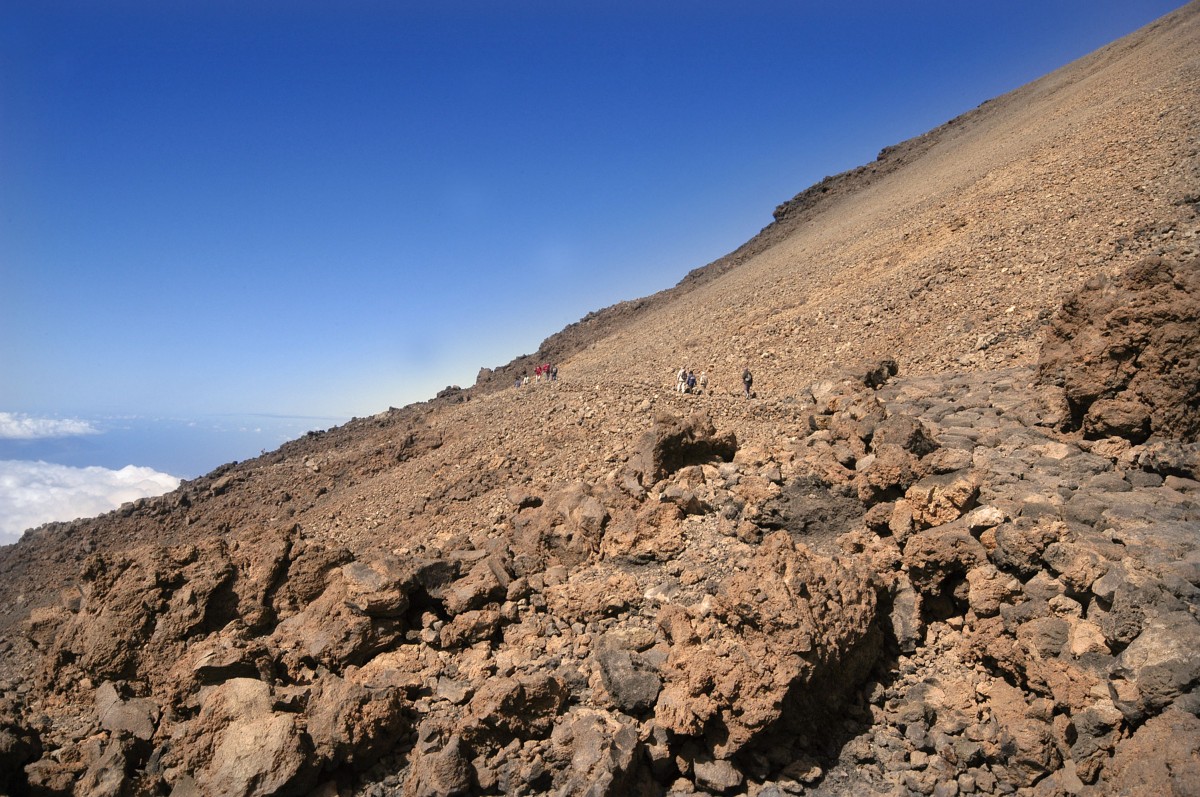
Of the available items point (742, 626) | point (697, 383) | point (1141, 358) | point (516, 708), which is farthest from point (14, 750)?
point (697, 383)

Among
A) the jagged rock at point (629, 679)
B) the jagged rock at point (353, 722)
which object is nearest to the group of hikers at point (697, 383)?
the jagged rock at point (629, 679)

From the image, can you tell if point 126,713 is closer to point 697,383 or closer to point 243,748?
point 243,748

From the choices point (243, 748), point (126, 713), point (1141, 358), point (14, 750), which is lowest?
point (1141, 358)

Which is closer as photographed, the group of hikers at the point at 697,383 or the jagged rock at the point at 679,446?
the jagged rock at the point at 679,446

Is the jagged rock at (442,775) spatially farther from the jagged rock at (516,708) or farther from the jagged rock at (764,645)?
the jagged rock at (764,645)

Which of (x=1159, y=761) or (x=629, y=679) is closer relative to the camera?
(x=1159, y=761)

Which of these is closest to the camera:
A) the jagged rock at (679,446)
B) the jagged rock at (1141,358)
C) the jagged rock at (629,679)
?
the jagged rock at (629,679)

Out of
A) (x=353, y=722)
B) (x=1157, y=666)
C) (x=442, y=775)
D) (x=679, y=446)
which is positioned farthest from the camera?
(x=679, y=446)

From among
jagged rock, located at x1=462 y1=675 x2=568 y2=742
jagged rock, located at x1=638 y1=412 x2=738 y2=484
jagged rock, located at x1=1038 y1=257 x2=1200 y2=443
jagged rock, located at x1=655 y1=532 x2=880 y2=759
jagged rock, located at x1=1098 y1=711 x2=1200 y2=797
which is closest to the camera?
jagged rock, located at x1=1098 y1=711 x2=1200 y2=797

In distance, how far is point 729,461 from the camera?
27.6ft

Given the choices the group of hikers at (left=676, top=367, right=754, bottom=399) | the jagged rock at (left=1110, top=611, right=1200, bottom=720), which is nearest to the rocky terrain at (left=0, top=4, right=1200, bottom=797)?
the jagged rock at (left=1110, top=611, right=1200, bottom=720)

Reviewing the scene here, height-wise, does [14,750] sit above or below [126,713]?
above

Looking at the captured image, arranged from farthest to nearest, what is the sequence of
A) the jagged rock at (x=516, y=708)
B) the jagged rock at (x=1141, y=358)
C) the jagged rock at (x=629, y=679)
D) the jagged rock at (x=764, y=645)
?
the jagged rock at (x=1141, y=358) → the jagged rock at (x=629, y=679) → the jagged rock at (x=516, y=708) → the jagged rock at (x=764, y=645)

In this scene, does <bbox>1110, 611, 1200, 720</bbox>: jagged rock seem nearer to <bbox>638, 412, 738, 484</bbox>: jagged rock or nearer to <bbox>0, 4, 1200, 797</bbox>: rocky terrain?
<bbox>0, 4, 1200, 797</bbox>: rocky terrain
